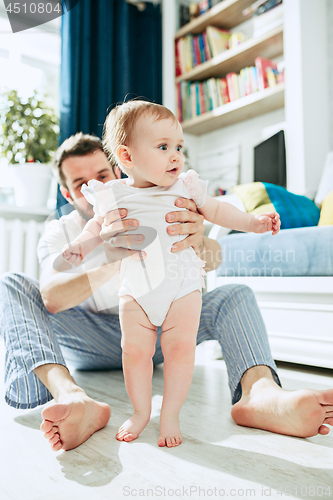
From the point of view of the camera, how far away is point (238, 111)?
2520 millimetres

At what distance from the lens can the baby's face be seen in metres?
0.75

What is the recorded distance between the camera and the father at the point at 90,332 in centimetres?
71

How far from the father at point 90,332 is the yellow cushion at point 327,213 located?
1.68 feet

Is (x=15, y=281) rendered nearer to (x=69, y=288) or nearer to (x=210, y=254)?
(x=69, y=288)

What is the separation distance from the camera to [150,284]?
744 mm

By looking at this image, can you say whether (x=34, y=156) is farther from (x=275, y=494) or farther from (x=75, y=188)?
(x=275, y=494)

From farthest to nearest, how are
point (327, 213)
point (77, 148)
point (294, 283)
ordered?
point (327, 213) → point (294, 283) → point (77, 148)

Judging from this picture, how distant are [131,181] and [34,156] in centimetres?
164

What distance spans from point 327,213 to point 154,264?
93 cm

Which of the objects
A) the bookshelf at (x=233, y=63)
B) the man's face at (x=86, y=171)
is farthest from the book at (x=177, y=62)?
the man's face at (x=86, y=171)

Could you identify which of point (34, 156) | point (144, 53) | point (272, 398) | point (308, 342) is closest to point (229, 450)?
point (272, 398)

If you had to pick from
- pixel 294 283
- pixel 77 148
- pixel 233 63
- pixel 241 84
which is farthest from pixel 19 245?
pixel 233 63

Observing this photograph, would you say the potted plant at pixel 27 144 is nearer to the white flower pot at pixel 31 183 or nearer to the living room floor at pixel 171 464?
the white flower pot at pixel 31 183

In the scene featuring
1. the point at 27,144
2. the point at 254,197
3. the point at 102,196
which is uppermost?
the point at 27,144
